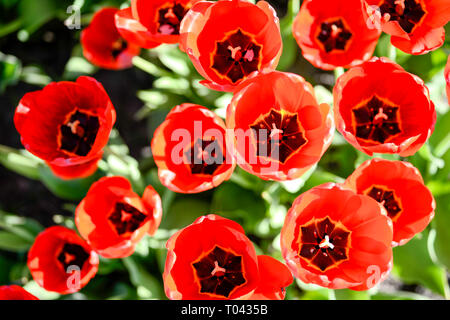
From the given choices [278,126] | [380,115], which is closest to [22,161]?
[278,126]

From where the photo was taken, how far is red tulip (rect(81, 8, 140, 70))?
1826 millimetres

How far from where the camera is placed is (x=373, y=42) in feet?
4.40

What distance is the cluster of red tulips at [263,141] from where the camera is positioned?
1182 mm

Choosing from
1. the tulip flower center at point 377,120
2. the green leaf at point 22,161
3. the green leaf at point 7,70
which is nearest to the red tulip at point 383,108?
the tulip flower center at point 377,120

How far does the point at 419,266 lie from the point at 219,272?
2.77 ft

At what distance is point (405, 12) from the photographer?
55.6 inches

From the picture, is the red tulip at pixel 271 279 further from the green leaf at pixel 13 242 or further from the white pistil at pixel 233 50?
the green leaf at pixel 13 242

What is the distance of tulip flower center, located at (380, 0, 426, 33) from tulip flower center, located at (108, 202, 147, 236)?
1.06 metres

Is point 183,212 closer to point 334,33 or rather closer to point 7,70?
point 334,33

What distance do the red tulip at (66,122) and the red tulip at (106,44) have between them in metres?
0.41

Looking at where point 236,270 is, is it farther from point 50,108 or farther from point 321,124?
point 50,108

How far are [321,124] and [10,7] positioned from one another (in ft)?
5.92

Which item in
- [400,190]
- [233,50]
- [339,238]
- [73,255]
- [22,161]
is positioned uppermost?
[233,50]

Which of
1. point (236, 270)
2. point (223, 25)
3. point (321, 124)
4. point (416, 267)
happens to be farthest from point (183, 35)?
point (416, 267)
